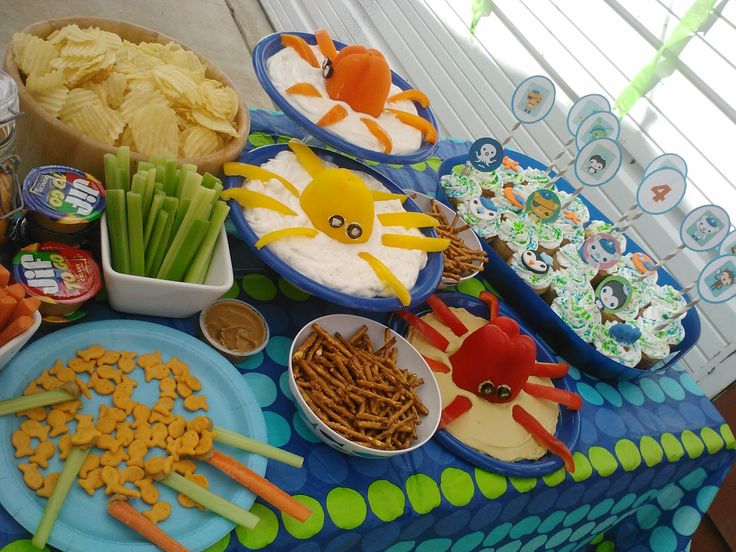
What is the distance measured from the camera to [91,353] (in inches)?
40.0

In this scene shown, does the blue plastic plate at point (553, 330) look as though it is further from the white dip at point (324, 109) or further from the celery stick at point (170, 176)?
the celery stick at point (170, 176)

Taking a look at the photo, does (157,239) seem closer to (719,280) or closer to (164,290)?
(164,290)

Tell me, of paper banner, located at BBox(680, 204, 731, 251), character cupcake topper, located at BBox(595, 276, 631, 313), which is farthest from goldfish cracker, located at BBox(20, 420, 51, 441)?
paper banner, located at BBox(680, 204, 731, 251)

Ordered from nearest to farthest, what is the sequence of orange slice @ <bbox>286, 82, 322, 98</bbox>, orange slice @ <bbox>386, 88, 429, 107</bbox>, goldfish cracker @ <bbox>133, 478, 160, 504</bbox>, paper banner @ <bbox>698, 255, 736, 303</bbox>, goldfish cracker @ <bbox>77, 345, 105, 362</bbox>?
1. goldfish cracker @ <bbox>133, 478, 160, 504</bbox>
2. goldfish cracker @ <bbox>77, 345, 105, 362</bbox>
3. orange slice @ <bbox>286, 82, 322, 98</bbox>
4. paper banner @ <bbox>698, 255, 736, 303</bbox>
5. orange slice @ <bbox>386, 88, 429, 107</bbox>

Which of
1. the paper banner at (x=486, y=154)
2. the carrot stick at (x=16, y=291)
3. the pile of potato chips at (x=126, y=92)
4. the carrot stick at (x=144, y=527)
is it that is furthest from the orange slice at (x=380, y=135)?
the carrot stick at (x=144, y=527)

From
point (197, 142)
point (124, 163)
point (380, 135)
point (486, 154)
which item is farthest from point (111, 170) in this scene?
point (486, 154)

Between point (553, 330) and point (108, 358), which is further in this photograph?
point (553, 330)

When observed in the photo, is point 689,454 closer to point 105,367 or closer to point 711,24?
point 105,367

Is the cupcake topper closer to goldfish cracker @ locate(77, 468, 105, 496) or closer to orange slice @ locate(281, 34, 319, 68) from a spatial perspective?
orange slice @ locate(281, 34, 319, 68)

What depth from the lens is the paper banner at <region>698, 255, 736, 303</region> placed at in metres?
1.61

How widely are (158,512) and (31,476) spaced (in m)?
0.19

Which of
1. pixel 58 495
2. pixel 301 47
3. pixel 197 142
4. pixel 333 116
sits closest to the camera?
pixel 58 495

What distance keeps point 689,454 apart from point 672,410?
0.13m

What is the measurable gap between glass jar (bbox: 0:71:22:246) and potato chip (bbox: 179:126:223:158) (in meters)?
Result: 0.34
